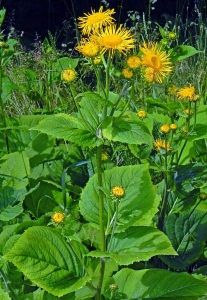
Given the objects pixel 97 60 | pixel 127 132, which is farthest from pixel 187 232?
pixel 97 60

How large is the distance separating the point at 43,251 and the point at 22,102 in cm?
238

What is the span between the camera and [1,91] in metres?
2.38

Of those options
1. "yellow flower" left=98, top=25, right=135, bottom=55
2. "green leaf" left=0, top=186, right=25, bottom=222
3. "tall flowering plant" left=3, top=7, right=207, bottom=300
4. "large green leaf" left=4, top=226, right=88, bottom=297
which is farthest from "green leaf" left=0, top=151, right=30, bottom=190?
"yellow flower" left=98, top=25, right=135, bottom=55

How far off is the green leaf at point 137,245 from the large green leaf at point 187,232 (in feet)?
1.73

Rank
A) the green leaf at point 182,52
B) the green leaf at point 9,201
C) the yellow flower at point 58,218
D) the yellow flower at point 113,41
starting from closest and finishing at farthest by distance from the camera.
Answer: the yellow flower at point 113,41, the yellow flower at point 58,218, the green leaf at point 9,201, the green leaf at point 182,52

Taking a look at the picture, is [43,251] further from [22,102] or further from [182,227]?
[22,102]

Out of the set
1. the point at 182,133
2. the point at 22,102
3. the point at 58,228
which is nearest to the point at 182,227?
the point at 182,133

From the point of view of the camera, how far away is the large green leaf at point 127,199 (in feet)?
5.36

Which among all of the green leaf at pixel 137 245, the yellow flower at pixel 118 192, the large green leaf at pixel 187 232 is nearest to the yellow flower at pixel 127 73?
the yellow flower at pixel 118 192

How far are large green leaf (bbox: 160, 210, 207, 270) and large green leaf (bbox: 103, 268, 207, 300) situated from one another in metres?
0.38

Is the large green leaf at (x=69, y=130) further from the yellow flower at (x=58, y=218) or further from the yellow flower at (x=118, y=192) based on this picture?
the yellow flower at (x=58, y=218)

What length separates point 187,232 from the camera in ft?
7.16

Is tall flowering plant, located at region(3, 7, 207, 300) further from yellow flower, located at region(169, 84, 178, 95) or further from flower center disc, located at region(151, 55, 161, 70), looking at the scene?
yellow flower, located at region(169, 84, 178, 95)

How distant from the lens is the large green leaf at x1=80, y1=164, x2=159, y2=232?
5.36ft
